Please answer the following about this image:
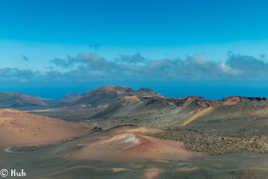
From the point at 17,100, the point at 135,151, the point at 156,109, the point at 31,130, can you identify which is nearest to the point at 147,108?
the point at 156,109

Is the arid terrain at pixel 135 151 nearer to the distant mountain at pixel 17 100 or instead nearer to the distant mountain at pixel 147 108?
the distant mountain at pixel 147 108

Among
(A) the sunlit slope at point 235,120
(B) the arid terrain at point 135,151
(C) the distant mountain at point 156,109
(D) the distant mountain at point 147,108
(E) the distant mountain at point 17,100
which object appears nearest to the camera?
(B) the arid terrain at point 135,151

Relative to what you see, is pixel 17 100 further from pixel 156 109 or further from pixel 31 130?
pixel 31 130

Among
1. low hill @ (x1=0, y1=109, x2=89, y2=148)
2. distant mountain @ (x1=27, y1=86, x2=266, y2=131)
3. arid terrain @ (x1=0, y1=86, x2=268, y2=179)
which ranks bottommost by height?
arid terrain @ (x1=0, y1=86, x2=268, y2=179)

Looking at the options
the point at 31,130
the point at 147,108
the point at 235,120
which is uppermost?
the point at 147,108

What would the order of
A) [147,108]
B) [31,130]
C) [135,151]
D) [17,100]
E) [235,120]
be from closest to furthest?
[135,151], [31,130], [235,120], [147,108], [17,100]

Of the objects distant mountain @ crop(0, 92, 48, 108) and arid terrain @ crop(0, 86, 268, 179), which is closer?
arid terrain @ crop(0, 86, 268, 179)

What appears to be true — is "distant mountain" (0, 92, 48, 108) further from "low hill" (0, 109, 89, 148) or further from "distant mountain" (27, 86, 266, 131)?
"low hill" (0, 109, 89, 148)

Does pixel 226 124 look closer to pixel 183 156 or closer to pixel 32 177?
pixel 183 156

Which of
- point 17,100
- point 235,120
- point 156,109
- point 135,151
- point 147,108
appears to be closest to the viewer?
point 135,151

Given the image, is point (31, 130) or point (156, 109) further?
point (156, 109)

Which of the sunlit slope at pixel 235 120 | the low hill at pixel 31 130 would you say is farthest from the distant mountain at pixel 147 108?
the low hill at pixel 31 130

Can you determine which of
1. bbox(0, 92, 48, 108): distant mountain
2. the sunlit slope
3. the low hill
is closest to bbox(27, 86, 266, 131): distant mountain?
the sunlit slope
